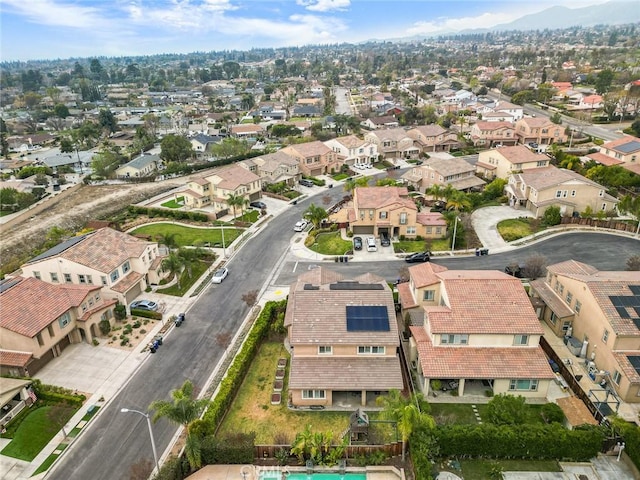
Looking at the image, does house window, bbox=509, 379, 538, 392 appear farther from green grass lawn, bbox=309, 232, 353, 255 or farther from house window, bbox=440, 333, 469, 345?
green grass lawn, bbox=309, 232, 353, 255

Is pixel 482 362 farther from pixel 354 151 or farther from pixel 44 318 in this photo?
pixel 354 151

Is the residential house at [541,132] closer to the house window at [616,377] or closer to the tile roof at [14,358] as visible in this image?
the house window at [616,377]

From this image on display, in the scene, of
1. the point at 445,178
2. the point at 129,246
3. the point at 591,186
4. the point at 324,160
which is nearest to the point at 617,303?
the point at 591,186

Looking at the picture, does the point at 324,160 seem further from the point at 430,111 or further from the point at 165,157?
the point at 430,111

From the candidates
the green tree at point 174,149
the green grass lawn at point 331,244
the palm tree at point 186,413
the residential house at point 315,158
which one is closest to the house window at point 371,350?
the palm tree at point 186,413

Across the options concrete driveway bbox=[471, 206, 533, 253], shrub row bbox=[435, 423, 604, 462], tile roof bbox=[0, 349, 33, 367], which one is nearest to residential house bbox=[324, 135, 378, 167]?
concrete driveway bbox=[471, 206, 533, 253]

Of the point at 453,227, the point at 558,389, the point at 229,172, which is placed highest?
the point at 229,172
